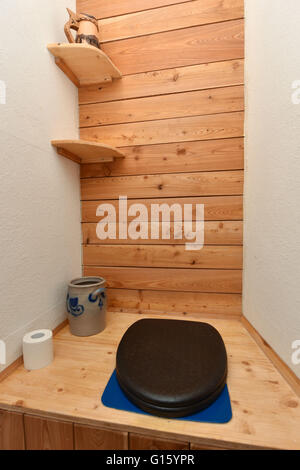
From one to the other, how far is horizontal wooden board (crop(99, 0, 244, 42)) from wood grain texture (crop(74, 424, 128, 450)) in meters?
1.71

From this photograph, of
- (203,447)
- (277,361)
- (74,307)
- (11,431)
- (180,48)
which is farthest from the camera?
(180,48)

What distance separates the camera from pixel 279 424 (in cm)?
59

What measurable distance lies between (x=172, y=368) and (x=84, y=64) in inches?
55.1

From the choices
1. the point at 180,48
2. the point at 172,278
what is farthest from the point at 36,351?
the point at 180,48

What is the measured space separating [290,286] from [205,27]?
4.19 feet

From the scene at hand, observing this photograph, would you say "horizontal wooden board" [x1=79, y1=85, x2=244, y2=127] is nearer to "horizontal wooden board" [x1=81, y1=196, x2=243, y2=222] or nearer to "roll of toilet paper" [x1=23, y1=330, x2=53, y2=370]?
"horizontal wooden board" [x1=81, y1=196, x2=243, y2=222]

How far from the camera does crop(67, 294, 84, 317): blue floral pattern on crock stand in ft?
3.28

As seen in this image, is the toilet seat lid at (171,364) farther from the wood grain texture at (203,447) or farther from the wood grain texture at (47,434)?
the wood grain texture at (47,434)

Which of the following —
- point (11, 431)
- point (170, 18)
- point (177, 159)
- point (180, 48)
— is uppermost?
point (170, 18)

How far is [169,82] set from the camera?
1144 mm

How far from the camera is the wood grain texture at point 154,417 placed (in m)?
0.57

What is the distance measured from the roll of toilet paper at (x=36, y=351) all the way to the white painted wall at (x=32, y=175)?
47 millimetres

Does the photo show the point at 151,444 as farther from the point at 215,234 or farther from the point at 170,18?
the point at 170,18

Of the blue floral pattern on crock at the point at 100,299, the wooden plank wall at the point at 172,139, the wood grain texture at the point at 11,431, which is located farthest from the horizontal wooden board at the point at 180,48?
the wood grain texture at the point at 11,431
